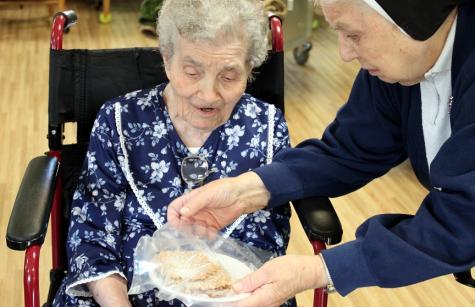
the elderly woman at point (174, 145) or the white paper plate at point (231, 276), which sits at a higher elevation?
the elderly woman at point (174, 145)

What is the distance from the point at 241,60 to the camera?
5.51 feet

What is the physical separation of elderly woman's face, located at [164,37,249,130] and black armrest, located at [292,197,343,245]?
33 centimetres

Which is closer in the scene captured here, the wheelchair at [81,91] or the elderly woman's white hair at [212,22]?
the elderly woman's white hair at [212,22]

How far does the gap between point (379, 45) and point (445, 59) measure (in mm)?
144

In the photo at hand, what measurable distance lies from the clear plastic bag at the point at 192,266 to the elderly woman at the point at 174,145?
0.29ft

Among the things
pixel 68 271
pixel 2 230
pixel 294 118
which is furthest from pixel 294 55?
pixel 68 271

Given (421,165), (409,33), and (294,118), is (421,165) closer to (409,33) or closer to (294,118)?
(409,33)

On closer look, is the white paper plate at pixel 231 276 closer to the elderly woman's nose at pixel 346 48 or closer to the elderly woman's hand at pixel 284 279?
the elderly woman's hand at pixel 284 279

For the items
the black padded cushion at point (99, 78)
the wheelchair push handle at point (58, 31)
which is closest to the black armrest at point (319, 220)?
the black padded cushion at point (99, 78)

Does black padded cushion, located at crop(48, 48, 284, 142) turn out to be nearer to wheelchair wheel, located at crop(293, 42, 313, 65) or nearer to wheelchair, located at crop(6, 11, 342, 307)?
wheelchair, located at crop(6, 11, 342, 307)

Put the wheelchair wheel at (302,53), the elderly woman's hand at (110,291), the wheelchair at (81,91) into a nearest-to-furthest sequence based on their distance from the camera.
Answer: the elderly woman's hand at (110,291)
the wheelchair at (81,91)
the wheelchair wheel at (302,53)

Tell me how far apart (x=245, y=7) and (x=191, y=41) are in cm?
16

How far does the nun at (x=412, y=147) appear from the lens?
1.23 m

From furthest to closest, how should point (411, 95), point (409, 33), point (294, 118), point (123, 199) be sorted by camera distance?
1. point (294, 118)
2. point (123, 199)
3. point (411, 95)
4. point (409, 33)
